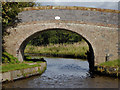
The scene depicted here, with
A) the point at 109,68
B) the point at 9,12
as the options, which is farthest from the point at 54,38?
the point at 109,68

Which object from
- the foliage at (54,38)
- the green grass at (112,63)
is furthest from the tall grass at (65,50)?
the green grass at (112,63)

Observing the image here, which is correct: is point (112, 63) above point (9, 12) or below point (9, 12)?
below

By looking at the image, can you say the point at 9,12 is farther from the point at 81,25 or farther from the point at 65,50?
the point at 65,50

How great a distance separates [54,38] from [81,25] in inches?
1037

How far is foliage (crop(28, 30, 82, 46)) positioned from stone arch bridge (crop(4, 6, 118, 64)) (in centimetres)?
2516

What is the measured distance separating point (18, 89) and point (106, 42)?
23.2ft

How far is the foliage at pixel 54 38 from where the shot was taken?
3917 cm

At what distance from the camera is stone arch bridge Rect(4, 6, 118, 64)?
516 inches

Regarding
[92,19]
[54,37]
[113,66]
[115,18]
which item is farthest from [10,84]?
[54,37]

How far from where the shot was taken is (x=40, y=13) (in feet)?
43.8

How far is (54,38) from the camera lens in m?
39.3

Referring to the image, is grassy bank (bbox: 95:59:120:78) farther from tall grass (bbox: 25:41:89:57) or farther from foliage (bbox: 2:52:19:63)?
tall grass (bbox: 25:41:89:57)

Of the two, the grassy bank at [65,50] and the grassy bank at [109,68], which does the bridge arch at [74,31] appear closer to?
the grassy bank at [109,68]

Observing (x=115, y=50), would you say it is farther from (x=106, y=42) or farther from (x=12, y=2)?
(x=12, y=2)
